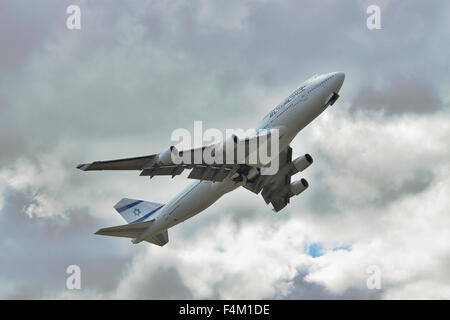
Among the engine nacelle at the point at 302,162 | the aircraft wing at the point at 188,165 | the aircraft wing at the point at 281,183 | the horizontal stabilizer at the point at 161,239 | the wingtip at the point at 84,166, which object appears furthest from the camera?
the horizontal stabilizer at the point at 161,239

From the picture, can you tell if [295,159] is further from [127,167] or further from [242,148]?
[127,167]

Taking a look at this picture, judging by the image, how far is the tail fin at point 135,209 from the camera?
167ft

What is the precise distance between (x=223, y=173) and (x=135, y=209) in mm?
13538

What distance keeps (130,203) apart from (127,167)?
50.8 feet

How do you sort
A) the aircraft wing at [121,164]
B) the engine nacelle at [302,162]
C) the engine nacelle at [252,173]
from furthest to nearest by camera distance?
the engine nacelle at [302,162]
the engine nacelle at [252,173]
the aircraft wing at [121,164]

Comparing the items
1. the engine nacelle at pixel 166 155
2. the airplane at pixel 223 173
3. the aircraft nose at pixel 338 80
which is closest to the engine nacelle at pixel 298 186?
the airplane at pixel 223 173

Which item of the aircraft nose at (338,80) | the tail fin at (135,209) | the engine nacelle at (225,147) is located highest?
the aircraft nose at (338,80)

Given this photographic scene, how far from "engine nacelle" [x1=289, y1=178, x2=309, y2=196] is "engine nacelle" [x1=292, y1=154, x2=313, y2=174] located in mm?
1864

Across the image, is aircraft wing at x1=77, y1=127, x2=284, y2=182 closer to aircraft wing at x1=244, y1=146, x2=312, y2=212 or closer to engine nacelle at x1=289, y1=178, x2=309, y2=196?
aircraft wing at x1=244, y1=146, x2=312, y2=212

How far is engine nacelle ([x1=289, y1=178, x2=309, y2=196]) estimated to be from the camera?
49500 millimetres

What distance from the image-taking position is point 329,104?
39.7 meters

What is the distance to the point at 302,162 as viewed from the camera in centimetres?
4772

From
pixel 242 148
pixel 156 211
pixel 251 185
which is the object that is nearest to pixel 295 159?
pixel 251 185

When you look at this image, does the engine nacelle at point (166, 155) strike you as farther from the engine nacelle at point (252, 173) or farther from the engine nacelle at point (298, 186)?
the engine nacelle at point (298, 186)
